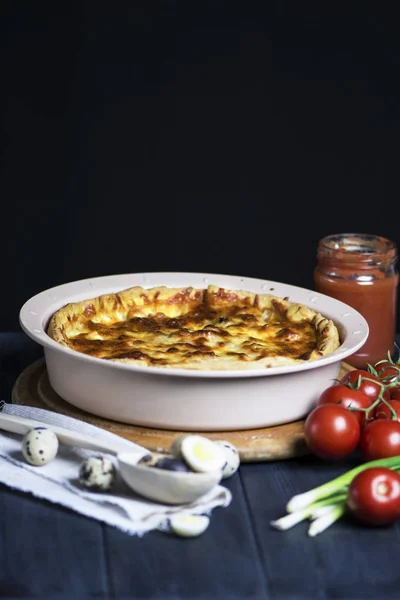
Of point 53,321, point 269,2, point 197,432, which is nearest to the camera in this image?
point 197,432

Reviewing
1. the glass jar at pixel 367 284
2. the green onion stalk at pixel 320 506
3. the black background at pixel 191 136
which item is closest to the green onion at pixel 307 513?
the green onion stalk at pixel 320 506

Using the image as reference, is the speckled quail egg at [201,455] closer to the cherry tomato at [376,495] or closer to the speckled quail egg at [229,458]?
the speckled quail egg at [229,458]

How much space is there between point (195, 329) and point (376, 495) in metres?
1.25

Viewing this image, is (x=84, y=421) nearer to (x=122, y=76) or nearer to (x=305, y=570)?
(x=305, y=570)

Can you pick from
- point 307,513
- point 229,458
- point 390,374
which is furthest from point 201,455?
point 390,374

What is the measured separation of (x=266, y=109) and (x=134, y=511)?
325 cm

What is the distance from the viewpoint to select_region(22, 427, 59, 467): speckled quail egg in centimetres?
270

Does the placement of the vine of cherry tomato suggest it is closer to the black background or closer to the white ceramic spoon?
the white ceramic spoon

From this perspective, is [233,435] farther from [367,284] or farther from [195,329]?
[367,284]

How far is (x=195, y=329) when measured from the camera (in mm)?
3559

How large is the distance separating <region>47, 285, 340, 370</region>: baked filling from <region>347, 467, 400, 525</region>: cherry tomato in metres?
0.63

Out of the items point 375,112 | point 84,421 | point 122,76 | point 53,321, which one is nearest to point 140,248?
point 122,76

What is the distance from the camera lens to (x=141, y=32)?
5133mm

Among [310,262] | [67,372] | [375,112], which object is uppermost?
[375,112]
